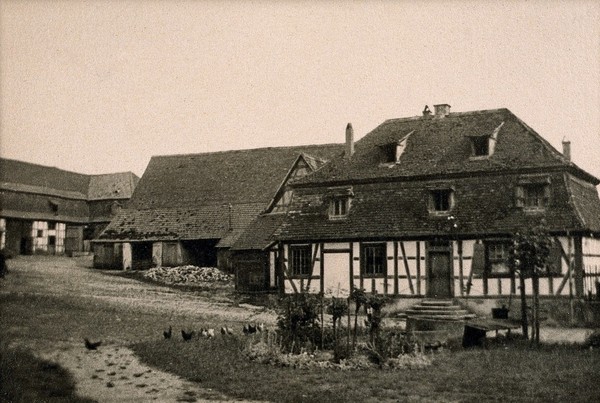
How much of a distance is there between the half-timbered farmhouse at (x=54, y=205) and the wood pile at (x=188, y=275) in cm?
1258

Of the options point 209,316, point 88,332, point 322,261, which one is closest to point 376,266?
point 322,261

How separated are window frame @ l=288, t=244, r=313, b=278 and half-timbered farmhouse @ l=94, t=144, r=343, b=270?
30.0ft

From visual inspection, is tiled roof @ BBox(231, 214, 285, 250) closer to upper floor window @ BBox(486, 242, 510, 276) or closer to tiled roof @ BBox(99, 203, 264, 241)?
tiled roof @ BBox(99, 203, 264, 241)

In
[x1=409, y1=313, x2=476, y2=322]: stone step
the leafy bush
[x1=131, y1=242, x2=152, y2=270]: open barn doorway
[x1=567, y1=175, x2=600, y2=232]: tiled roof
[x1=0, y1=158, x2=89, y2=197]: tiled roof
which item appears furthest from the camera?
[x1=0, y1=158, x2=89, y2=197]: tiled roof

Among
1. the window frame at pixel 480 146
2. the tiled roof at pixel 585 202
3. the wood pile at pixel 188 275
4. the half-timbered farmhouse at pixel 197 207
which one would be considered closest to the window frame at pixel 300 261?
the wood pile at pixel 188 275

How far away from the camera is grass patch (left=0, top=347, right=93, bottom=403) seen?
1041 centimetres

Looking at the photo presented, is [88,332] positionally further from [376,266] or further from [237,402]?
[376,266]

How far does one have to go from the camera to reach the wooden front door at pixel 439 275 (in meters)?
25.2

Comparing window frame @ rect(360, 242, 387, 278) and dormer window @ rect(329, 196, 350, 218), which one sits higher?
dormer window @ rect(329, 196, 350, 218)

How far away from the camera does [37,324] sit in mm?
17297

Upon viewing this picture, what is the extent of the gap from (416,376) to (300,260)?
50.8 feet

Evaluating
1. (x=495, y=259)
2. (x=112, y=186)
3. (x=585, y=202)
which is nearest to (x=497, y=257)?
(x=495, y=259)

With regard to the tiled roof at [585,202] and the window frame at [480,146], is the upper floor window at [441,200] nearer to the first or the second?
the window frame at [480,146]

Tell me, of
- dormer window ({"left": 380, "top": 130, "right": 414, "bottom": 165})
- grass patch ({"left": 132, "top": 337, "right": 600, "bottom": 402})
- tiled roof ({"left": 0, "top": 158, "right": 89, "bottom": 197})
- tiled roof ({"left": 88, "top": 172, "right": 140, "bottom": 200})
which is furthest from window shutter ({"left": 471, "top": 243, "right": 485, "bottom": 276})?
tiled roof ({"left": 88, "top": 172, "right": 140, "bottom": 200})
